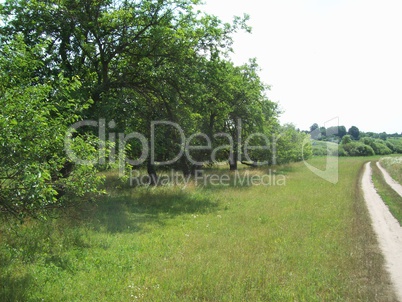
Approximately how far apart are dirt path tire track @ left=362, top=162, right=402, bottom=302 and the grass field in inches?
9.7

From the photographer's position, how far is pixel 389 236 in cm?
1068

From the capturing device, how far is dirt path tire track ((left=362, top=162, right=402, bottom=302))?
24.5 feet

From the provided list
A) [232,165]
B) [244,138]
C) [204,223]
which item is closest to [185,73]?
[204,223]

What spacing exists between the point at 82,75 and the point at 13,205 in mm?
10669

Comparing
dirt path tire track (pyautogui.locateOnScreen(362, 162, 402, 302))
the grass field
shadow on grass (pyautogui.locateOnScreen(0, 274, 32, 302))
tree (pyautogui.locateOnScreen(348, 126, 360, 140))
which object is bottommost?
dirt path tire track (pyautogui.locateOnScreen(362, 162, 402, 302))

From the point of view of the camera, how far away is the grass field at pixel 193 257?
249 inches

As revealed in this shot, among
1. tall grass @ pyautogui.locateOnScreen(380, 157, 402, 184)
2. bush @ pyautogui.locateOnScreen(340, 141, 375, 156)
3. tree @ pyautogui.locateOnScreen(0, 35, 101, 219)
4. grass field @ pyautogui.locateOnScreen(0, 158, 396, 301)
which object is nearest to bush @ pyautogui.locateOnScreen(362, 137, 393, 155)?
bush @ pyautogui.locateOnScreen(340, 141, 375, 156)

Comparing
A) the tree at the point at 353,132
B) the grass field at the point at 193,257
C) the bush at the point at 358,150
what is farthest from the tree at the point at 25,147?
the tree at the point at 353,132

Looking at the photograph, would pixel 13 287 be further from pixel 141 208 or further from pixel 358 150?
pixel 358 150

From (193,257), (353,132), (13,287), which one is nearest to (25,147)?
(13,287)

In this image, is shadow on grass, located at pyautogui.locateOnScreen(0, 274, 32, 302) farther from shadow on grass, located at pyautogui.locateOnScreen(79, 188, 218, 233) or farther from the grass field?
shadow on grass, located at pyautogui.locateOnScreen(79, 188, 218, 233)

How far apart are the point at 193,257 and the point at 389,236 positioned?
6830 millimetres

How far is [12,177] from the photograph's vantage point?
566cm

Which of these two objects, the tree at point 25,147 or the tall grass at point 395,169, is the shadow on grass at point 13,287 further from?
the tall grass at point 395,169
